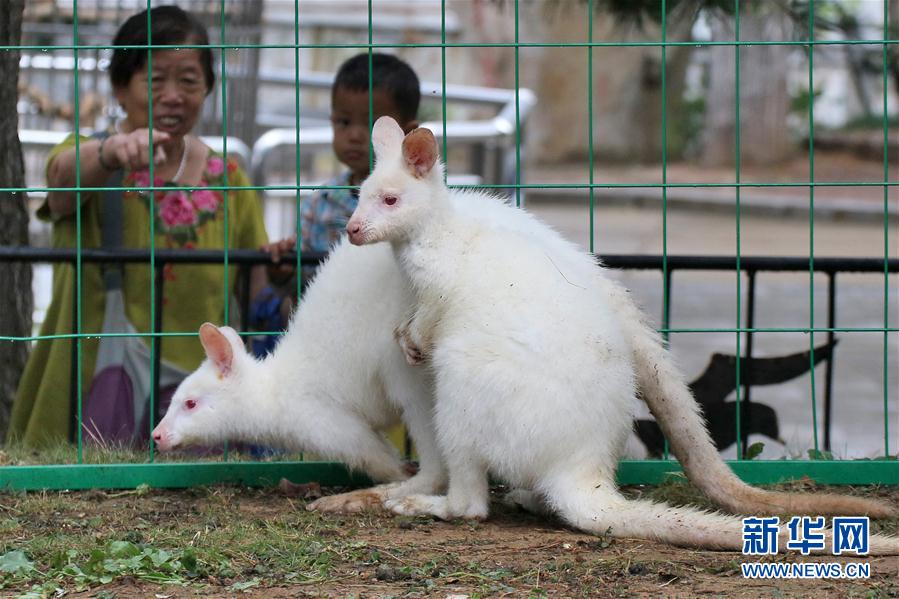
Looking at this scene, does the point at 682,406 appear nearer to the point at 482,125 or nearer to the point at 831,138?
the point at 482,125

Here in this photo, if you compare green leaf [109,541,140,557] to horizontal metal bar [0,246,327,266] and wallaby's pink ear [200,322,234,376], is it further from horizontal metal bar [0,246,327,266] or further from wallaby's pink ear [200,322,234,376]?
horizontal metal bar [0,246,327,266]

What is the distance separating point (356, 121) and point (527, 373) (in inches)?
89.6

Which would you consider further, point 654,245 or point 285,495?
point 654,245

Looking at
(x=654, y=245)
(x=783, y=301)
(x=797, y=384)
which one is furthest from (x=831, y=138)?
(x=797, y=384)

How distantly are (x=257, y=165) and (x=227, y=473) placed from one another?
3.72m

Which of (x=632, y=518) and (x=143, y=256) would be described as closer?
(x=632, y=518)

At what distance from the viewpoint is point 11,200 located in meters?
5.82

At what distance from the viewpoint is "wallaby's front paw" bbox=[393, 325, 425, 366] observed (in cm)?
423

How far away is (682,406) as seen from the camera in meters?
4.31

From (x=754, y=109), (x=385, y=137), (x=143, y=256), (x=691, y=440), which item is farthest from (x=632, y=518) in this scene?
(x=754, y=109)

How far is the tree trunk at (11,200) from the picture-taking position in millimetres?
5738

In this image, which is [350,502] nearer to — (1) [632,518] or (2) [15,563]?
(1) [632,518]

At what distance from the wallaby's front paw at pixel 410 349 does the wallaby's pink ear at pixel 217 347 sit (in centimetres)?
74

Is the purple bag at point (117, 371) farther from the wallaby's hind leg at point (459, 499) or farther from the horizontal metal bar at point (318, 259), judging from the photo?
the wallaby's hind leg at point (459, 499)
